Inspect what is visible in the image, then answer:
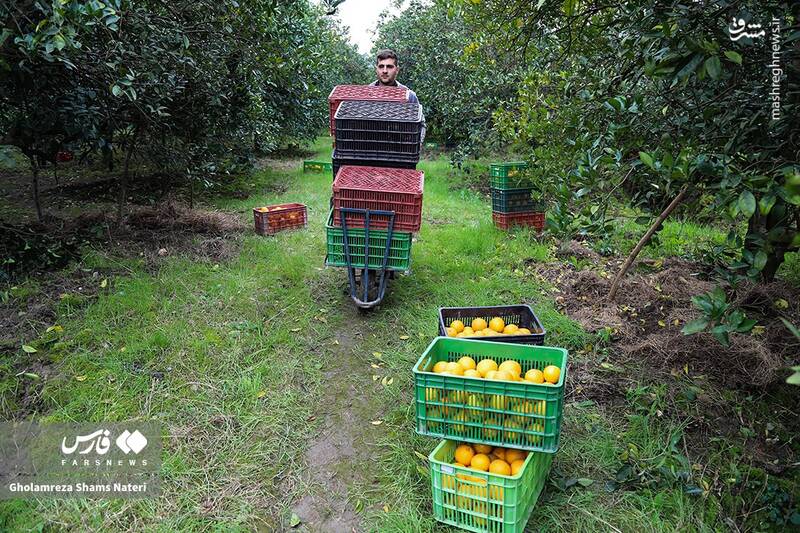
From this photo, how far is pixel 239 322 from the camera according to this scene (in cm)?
451

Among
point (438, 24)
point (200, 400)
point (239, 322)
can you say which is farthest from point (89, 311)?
point (438, 24)

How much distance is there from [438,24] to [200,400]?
45.9ft

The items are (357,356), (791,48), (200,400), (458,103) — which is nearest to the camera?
(791,48)

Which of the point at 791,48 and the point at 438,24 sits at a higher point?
the point at 438,24

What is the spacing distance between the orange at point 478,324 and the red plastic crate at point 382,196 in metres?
1.17

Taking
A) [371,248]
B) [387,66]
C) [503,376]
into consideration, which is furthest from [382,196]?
[503,376]

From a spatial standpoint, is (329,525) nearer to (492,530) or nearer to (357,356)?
(492,530)

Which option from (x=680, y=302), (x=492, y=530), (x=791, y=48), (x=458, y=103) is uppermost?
(x=791, y=48)

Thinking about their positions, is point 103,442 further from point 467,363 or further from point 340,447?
point 467,363

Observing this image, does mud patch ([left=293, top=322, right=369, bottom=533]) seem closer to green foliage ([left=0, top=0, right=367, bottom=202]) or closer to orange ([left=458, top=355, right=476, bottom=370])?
orange ([left=458, top=355, right=476, bottom=370])

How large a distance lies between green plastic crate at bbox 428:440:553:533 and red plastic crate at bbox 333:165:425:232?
7.64 ft

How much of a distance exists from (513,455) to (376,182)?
272cm

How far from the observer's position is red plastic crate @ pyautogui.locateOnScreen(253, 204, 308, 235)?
24.0 ft

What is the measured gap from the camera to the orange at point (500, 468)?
7.98ft
